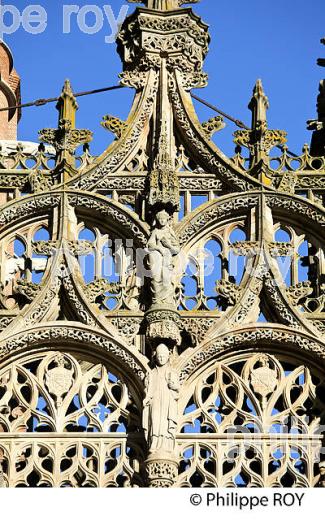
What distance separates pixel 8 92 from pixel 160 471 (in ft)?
41.2

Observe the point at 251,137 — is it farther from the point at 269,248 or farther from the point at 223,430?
the point at 223,430

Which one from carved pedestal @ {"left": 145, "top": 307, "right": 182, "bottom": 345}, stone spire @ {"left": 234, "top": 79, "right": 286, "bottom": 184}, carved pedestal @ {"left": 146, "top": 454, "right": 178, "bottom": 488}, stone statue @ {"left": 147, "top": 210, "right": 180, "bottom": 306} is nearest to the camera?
carved pedestal @ {"left": 146, "top": 454, "right": 178, "bottom": 488}

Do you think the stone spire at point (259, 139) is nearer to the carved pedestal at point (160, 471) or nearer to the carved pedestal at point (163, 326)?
the carved pedestal at point (163, 326)

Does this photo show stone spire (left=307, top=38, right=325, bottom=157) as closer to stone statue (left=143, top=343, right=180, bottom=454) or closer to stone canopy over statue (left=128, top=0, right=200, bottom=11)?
stone canopy over statue (left=128, top=0, right=200, bottom=11)

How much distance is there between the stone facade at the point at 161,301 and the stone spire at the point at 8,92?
812 cm

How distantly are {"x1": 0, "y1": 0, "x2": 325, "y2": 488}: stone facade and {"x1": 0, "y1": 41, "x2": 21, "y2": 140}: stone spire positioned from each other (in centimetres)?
812

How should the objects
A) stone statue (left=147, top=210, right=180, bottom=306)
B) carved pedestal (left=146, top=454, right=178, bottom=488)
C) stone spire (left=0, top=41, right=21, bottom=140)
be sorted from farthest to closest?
stone spire (left=0, top=41, right=21, bottom=140) → stone statue (left=147, top=210, right=180, bottom=306) → carved pedestal (left=146, top=454, right=178, bottom=488)

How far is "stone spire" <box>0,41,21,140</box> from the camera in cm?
3584

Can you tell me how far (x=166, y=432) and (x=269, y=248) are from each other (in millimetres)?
2817

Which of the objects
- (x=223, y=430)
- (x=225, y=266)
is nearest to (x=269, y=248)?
(x=225, y=266)

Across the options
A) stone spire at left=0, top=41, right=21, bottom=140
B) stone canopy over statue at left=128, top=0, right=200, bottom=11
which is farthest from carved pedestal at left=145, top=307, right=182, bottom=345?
stone spire at left=0, top=41, right=21, bottom=140

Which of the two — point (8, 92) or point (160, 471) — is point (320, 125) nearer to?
point (160, 471)

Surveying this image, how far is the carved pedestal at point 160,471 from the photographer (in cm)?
2481

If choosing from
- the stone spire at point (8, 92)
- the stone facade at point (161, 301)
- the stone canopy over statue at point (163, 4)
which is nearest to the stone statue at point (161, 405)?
the stone facade at point (161, 301)
